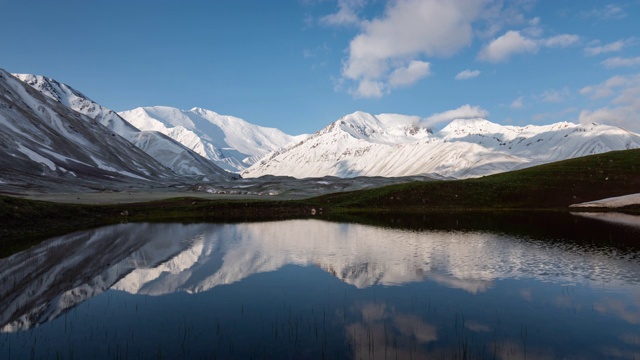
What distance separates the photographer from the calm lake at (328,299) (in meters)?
20.2

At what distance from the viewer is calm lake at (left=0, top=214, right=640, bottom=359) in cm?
2022

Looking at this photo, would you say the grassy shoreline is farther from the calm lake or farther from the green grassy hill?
the calm lake

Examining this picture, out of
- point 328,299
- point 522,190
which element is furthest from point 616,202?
point 328,299

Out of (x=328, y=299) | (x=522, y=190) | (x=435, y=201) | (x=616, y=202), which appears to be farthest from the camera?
(x=522, y=190)

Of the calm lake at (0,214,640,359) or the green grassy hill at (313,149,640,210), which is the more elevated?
the green grassy hill at (313,149,640,210)

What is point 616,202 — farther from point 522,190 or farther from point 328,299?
point 328,299

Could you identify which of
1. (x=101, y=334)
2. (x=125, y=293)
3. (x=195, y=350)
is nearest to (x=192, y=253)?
(x=125, y=293)

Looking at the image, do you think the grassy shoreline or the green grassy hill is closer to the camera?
the grassy shoreline

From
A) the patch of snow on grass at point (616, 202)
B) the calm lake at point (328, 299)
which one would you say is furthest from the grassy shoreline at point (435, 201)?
the calm lake at point (328, 299)

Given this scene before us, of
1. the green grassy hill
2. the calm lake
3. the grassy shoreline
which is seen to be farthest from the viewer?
the green grassy hill

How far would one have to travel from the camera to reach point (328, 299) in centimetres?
2789

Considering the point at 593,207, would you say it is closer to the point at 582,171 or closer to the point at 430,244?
the point at 582,171

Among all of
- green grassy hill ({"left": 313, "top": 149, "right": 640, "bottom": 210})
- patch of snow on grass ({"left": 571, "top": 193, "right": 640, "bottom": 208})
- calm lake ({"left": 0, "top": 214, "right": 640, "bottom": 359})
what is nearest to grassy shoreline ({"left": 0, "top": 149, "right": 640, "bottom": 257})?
green grassy hill ({"left": 313, "top": 149, "right": 640, "bottom": 210})

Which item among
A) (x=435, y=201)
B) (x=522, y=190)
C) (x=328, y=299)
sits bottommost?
(x=328, y=299)
